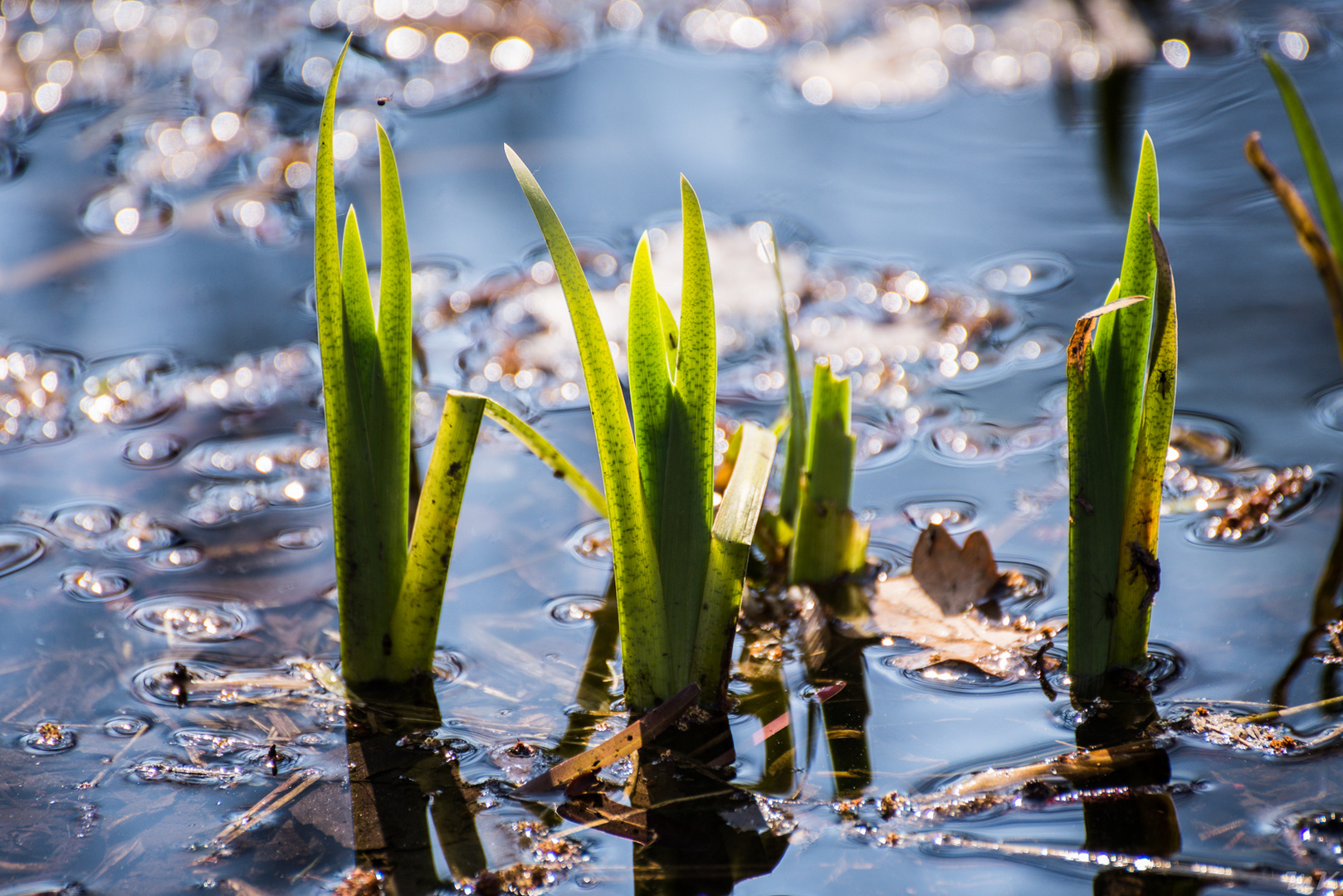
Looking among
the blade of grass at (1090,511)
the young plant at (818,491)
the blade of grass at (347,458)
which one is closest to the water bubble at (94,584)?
the blade of grass at (347,458)

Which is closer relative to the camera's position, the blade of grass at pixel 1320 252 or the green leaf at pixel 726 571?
the green leaf at pixel 726 571

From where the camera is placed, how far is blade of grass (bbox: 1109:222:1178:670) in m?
1.28

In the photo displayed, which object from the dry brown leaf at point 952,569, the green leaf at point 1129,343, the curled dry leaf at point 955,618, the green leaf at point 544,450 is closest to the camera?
the green leaf at point 1129,343

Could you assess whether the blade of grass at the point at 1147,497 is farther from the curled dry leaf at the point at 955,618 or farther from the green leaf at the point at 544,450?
the green leaf at the point at 544,450

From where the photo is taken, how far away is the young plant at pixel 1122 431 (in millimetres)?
1278

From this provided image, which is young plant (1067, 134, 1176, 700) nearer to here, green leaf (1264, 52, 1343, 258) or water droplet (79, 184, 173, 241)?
green leaf (1264, 52, 1343, 258)

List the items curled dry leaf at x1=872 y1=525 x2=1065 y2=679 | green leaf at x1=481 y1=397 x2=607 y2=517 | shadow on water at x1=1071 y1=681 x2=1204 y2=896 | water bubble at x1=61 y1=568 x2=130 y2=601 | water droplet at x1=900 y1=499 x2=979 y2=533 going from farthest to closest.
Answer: water droplet at x1=900 y1=499 x2=979 y2=533 → water bubble at x1=61 y1=568 x2=130 y2=601 → curled dry leaf at x1=872 y1=525 x2=1065 y2=679 → green leaf at x1=481 y1=397 x2=607 y2=517 → shadow on water at x1=1071 y1=681 x2=1204 y2=896

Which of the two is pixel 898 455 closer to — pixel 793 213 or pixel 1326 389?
pixel 1326 389

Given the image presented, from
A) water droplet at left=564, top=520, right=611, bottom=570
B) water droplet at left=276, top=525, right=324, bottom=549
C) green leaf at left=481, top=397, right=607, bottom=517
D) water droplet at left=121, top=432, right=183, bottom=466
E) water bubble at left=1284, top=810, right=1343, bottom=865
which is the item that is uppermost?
green leaf at left=481, top=397, right=607, bottom=517

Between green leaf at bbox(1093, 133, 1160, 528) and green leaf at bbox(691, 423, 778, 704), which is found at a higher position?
green leaf at bbox(1093, 133, 1160, 528)

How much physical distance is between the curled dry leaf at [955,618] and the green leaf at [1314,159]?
0.71m

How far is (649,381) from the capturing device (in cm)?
133

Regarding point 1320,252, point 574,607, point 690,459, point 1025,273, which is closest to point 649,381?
point 690,459

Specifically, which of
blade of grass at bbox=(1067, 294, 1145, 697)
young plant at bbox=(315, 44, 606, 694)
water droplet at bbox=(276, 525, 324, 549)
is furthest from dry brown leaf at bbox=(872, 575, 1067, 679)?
water droplet at bbox=(276, 525, 324, 549)
